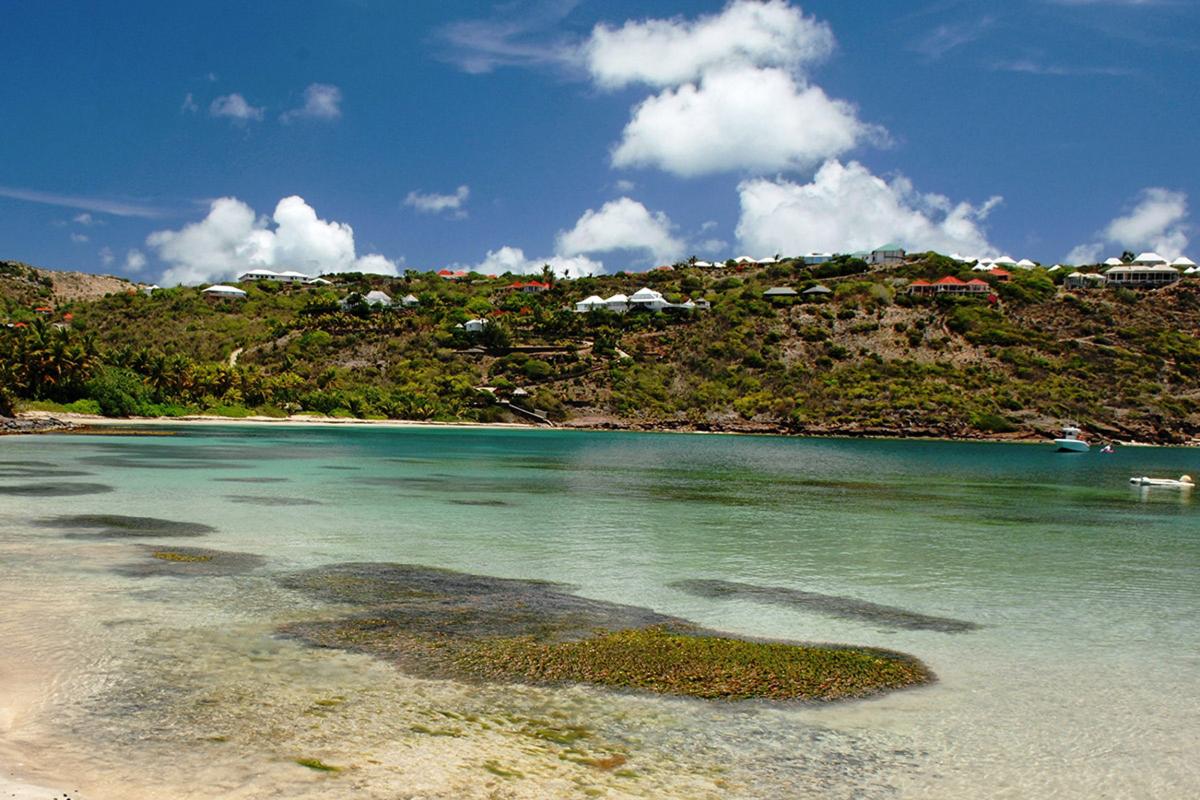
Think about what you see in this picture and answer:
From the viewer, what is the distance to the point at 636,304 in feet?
385

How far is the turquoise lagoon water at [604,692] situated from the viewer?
7.69m

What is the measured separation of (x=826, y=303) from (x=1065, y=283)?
113 feet

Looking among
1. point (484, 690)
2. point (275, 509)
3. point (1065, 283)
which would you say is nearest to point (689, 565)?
point (484, 690)

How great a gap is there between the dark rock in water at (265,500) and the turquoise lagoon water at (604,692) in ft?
0.50

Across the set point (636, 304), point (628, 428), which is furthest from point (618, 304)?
point (628, 428)

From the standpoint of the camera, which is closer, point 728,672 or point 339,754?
point 339,754

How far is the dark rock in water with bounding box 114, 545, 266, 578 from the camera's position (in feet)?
51.2

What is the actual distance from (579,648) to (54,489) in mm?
24052

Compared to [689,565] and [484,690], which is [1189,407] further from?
[484,690]

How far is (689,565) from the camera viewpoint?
1850 centimetres

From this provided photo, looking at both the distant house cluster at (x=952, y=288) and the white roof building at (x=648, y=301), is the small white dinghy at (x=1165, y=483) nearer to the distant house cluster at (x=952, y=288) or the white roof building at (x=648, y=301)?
the distant house cluster at (x=952, y=288)

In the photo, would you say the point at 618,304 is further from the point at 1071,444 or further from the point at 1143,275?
the point at 1143,275

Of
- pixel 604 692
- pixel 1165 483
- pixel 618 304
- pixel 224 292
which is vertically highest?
pixel 224 292

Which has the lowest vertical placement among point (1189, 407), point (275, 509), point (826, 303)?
point (275, 509)
